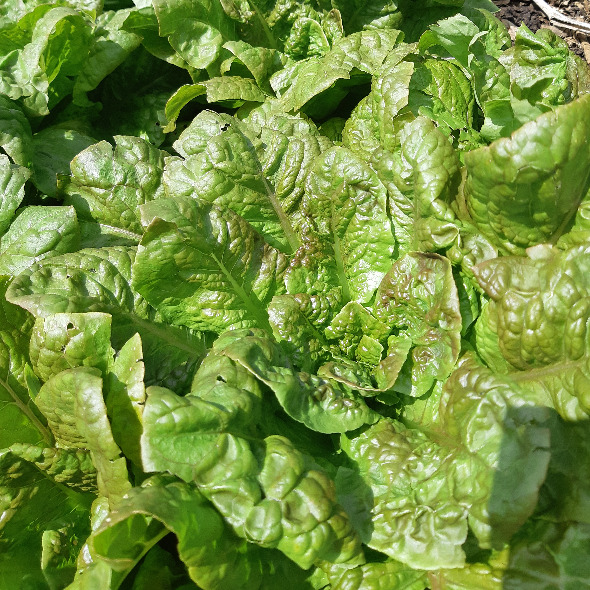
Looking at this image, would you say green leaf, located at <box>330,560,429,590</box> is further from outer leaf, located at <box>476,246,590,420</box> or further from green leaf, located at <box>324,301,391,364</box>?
green leaf, located at <box>324,301,391,364</box>

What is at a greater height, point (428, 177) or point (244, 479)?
point (428, 177)

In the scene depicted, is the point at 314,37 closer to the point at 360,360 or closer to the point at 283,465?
the point at 360,360

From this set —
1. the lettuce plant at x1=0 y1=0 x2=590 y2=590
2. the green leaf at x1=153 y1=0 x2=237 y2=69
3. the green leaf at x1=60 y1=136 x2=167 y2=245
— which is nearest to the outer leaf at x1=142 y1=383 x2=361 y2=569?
the lettuce plant at x1=0 y1=0 x2=590 y2=590

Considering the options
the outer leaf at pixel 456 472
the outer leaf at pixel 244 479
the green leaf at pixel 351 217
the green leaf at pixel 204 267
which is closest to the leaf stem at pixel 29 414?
the green leaf at pixel 204 267

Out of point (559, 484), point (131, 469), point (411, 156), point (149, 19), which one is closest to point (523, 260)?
point (411, 156)

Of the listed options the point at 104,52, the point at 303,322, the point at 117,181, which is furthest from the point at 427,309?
the point at 104,52

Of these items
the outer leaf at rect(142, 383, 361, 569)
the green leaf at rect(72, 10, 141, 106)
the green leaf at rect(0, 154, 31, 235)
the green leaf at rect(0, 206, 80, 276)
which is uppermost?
the green leaf at rect(72, 10, 141, 106)

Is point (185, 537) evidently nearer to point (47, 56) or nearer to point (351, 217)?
point (351, 217)
